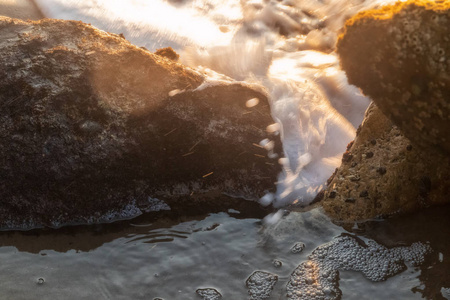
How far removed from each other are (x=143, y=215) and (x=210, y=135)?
2.84 feet

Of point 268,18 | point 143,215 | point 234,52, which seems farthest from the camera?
point 268,18

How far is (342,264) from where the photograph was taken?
3.14 m

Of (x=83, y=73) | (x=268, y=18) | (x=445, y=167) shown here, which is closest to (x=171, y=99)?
(x=83, y=73)

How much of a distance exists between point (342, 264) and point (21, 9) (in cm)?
593

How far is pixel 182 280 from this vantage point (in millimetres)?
3049

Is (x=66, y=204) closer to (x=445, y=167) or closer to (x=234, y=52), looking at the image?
(x=445, y=167)

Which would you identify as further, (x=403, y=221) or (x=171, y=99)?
(x=171, y=99)

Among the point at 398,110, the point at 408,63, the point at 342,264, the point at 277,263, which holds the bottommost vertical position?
the point at 277,263

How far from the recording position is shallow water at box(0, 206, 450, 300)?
2.94 m

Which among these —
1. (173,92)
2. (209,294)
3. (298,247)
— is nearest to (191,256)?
(209,294)

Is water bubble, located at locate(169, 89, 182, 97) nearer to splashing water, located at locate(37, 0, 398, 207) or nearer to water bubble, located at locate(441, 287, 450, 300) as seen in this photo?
splashing water, located at locate(37, 0, 398, 207)

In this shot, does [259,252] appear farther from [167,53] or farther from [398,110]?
[167,53]

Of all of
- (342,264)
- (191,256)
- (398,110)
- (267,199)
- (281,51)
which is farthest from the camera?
(281,51)

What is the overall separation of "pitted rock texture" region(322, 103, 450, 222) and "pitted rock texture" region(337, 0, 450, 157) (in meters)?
0.58
